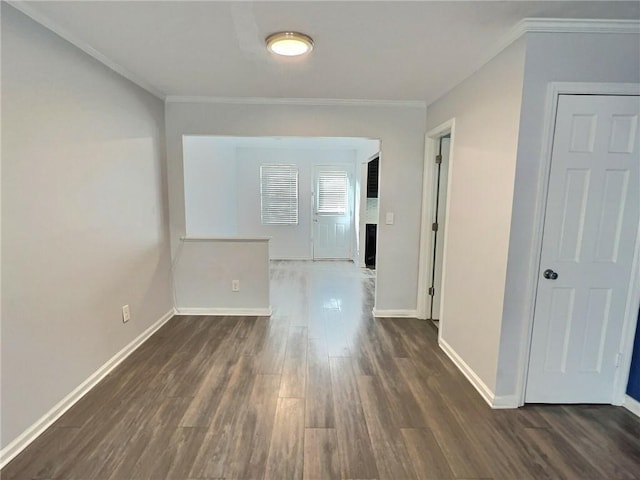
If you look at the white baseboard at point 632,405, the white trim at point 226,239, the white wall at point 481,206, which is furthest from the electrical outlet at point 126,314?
the white baseboard at point 632,405

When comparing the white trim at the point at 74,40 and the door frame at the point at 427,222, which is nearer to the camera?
the white trim at the point at 74,40

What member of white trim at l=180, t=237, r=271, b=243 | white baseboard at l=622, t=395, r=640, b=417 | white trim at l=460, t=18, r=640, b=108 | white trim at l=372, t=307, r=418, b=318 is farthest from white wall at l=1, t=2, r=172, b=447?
white baseboard at l=622, t=395, r=640, b=417

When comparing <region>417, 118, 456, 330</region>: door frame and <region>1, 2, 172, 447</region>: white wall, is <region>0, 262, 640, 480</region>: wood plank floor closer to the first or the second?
<region>1, 2, 172, 447</region>: white wall

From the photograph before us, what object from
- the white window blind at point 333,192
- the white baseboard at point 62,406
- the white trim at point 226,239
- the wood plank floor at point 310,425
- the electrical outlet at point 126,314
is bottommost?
the wood plank floor at point 310,425

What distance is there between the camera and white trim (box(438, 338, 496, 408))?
2135mm

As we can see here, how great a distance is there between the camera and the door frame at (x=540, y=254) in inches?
71.7

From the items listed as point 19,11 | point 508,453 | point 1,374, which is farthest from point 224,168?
point 508,453

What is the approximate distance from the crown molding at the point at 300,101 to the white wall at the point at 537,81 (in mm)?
1522

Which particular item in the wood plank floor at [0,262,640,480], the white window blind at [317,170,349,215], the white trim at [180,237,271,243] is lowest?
the wood plank floor at [0,262,640,480]

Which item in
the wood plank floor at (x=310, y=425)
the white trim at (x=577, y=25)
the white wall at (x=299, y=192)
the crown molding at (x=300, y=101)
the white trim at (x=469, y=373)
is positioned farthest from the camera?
the white wall at (x=299, y=192)

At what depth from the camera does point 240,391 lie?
222 centimetres

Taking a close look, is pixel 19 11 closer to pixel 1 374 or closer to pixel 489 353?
pixel 1 374

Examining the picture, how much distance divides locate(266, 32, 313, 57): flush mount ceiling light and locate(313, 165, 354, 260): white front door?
15.3 feet

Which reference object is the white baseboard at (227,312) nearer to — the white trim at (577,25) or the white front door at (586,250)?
the white front door at (586,250)
